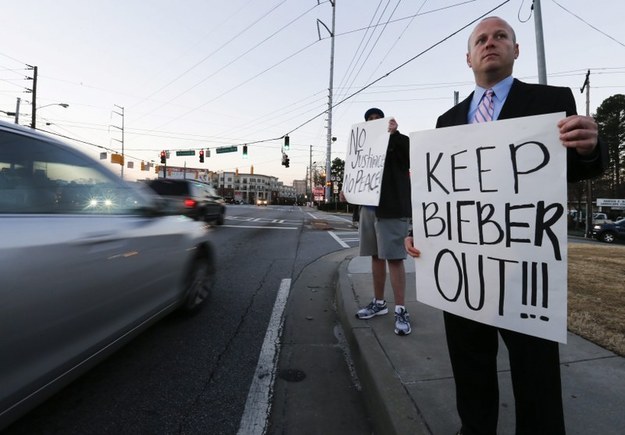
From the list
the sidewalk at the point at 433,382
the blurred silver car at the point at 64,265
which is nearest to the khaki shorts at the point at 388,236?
the sidewalk at the point at 433,382

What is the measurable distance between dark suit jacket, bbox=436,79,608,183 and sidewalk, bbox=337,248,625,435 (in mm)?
1265

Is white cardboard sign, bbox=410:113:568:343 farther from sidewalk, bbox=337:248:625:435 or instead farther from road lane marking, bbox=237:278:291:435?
road lane marking, bbox=237:278:291:435

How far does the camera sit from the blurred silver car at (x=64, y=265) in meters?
1.56

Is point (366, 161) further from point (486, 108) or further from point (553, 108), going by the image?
point (553, 108)

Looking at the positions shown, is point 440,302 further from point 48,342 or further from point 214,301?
point 214,301

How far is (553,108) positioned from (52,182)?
2573mm

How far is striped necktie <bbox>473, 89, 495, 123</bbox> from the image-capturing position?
159cm

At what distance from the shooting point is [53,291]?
1723mm

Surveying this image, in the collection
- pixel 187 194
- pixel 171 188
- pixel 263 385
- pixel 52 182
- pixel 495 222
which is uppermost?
pixel 171 188

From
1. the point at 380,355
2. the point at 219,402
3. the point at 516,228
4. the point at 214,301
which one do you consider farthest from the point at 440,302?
the point at 214,301

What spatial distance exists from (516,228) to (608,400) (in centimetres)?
134

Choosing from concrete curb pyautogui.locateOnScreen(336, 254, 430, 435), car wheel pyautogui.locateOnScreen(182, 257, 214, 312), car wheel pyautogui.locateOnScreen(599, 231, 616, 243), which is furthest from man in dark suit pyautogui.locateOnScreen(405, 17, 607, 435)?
car wheel pyautogui.locateOnScreen(599, 231, 616, 243)

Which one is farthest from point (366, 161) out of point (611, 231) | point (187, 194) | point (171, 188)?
point (611, 231)

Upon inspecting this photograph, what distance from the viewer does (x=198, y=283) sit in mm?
3750
